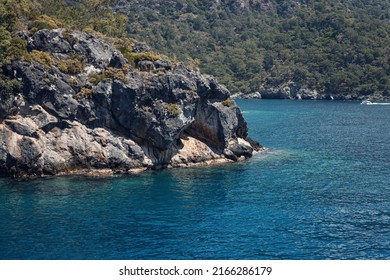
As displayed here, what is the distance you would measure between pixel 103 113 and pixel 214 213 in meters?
27.4

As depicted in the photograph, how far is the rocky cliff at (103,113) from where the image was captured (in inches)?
2785

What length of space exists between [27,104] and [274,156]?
136ft

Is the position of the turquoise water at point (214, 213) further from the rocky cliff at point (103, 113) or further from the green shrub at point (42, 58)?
the green shrub at point (42, 58)

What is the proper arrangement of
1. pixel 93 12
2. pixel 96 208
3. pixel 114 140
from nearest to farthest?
pixel 96 208, pixel 114 140, pixel 93 12

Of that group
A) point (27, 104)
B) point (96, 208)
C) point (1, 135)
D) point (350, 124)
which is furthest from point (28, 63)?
point (350, 124)

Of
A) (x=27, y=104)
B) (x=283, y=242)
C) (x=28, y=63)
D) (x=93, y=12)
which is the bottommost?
(x=283, y=242)

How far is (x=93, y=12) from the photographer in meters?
107

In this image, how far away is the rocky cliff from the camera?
232 ft

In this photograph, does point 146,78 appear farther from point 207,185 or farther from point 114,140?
point 207,185

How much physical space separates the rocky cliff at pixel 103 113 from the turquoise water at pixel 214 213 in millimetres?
3788

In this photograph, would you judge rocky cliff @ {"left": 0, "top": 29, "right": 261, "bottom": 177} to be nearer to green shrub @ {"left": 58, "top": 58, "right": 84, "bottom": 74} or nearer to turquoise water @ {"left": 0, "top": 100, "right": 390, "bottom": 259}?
green shrub @ {"left": 58, "top": 58, "right": 84, "bottom": 74}

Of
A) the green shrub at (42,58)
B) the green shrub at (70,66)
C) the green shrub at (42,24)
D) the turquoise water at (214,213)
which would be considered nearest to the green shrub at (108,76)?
the green shrub at (70,66)

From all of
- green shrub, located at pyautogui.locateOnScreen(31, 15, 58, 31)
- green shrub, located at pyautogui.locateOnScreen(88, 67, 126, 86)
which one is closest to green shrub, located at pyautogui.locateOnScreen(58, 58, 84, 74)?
green shrub, located at pyautogui.locateOnScreen(88, 67, 126, 86)

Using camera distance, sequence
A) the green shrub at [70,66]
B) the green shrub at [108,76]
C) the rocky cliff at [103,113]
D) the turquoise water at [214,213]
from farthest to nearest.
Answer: the green shrub at [108,76] → the green shrub at [70,66] → the rocky cliff at [103,113] → the turquoise water at [214,213]
